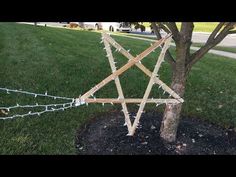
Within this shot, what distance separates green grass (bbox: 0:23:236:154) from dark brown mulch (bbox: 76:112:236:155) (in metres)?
0.22

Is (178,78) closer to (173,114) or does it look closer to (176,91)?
(176,91)

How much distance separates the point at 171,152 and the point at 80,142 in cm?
113

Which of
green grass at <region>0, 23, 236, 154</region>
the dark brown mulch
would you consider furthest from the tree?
green grass at <region>0, 23, 236, 154</region>

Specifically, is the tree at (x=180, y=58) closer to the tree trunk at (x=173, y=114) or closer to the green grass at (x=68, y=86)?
the tree trunk at (x=173, y=114)

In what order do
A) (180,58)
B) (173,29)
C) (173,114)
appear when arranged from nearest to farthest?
1. (173,29)
2. (180,58)
3. (173,114)

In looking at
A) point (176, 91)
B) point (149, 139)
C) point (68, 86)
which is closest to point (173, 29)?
point (176, 91)

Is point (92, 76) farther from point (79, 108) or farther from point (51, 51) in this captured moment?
point (51, 51)

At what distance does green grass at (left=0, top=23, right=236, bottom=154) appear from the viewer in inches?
180

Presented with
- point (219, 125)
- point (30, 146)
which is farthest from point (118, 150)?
point (219, 125)

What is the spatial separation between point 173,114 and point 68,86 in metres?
2.67

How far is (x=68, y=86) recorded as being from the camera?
261 inches

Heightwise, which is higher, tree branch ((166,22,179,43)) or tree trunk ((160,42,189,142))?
tree branch ((166,22,179,43))

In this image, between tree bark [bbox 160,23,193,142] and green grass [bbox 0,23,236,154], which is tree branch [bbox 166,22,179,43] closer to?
tree bark [bbox 160,23,193,142]

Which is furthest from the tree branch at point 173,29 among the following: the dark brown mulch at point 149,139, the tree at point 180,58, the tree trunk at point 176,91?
the dark brown mulch at point 149,139
